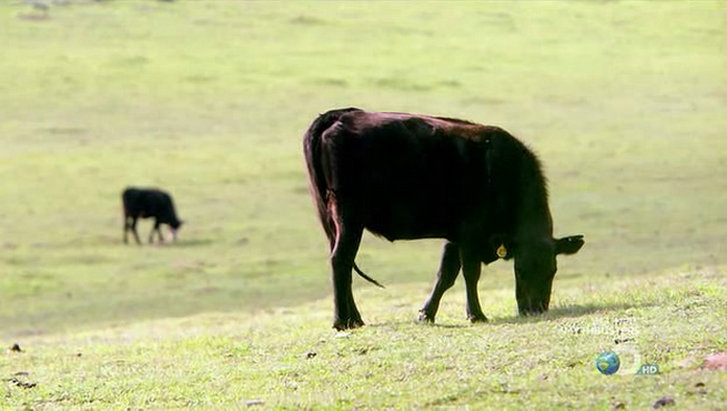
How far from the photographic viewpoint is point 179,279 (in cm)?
3003

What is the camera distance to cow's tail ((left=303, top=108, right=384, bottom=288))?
14070 mm

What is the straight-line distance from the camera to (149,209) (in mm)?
36938

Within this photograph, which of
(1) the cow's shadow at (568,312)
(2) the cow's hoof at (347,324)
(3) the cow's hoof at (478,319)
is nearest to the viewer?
(1) the cow's shadow at (568,312)

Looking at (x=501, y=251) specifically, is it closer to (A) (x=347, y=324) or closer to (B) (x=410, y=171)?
(B) (x=410, y=171)

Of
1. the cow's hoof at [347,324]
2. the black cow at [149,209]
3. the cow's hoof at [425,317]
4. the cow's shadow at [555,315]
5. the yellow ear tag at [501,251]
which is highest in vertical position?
the yellow ear tag at [501,251]

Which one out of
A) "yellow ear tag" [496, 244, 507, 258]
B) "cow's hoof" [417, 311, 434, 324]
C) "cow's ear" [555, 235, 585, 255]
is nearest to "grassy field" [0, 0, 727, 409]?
"cow's hoof" [417, 311, 434, 324]

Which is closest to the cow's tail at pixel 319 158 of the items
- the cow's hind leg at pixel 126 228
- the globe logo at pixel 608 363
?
the globe logo at pixel 608 363

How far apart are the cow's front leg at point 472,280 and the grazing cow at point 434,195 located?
1 centimetres

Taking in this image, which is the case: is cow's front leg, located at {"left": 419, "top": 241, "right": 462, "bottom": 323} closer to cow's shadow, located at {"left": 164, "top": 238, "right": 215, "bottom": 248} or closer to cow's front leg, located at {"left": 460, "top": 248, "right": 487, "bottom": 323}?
cow's front leg, located at {"left": 460, "top": 248, "right": 487, "bottom": 323}

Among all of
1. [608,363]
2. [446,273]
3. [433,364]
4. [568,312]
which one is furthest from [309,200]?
[608,363]

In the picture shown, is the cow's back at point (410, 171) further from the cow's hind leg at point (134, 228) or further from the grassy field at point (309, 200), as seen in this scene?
the cow's hind leg at point (134, 228)

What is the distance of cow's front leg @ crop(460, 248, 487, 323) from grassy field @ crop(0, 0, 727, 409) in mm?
629

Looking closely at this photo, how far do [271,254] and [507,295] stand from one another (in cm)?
1291

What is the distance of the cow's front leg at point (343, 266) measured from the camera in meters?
14.0
